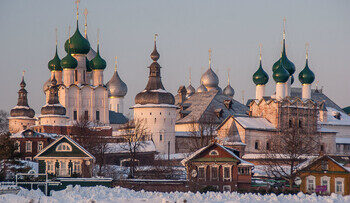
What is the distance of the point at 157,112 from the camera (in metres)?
69.2

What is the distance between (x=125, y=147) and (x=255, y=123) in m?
12.2

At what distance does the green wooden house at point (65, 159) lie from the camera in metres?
48.6

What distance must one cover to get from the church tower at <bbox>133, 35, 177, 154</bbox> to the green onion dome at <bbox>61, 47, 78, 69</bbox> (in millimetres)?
8947

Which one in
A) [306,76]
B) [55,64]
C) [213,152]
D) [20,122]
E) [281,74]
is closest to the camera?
[213,152]

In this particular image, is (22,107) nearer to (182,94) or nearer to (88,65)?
(88,65)

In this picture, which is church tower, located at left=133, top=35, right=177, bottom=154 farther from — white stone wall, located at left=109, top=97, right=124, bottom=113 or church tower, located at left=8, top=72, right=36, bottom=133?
white stone wall, located at left=109, top=97, right=124, bottom=113

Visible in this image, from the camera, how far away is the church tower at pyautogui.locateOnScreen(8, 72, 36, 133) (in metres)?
80.4

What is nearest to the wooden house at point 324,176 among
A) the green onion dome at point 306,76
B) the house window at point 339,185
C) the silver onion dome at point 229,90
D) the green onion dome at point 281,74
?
the house window at point 339,185

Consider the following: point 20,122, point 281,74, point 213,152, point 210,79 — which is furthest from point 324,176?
point 210,79

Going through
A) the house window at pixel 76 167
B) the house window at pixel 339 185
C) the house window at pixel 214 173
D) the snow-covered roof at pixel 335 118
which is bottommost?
the house window at pixel 339 185

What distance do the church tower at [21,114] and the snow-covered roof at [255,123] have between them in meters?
22.5

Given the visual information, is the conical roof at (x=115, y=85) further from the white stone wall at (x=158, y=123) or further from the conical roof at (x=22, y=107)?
the white stone wall at (x=158, y=123)

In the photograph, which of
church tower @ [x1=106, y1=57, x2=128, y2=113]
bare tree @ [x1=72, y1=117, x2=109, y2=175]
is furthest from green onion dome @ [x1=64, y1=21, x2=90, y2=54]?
church tower @ [x1=106, y1=57, x2=128, y2=113]

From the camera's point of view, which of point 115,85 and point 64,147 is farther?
point 115,85
